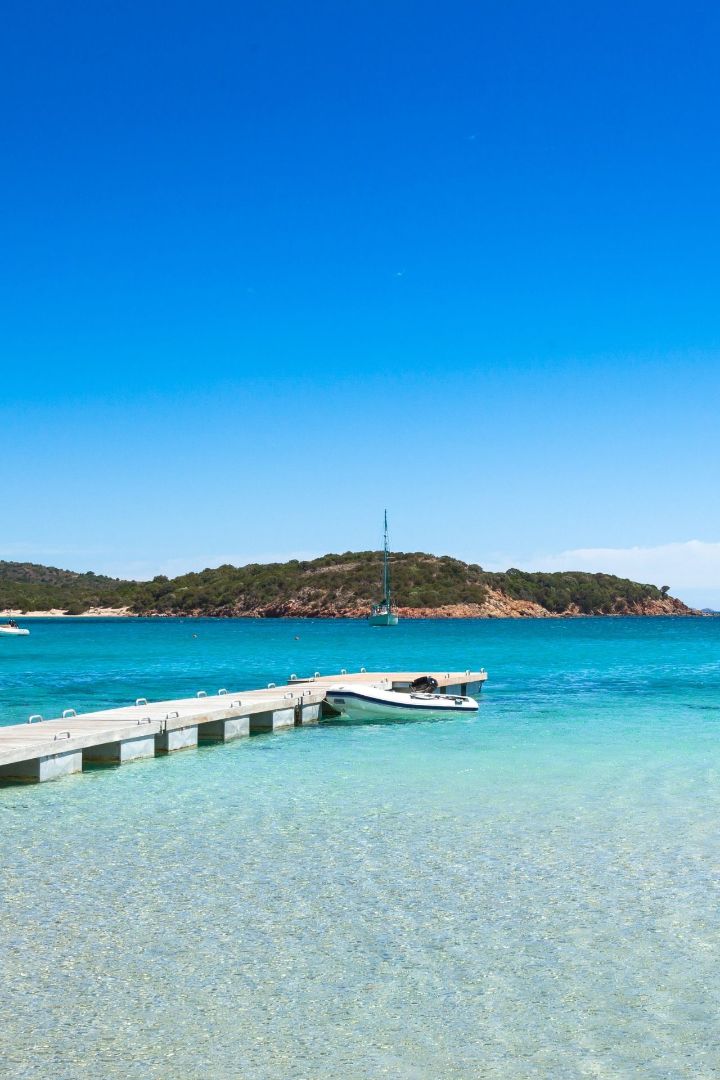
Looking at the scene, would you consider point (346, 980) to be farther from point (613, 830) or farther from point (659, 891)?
point (613, 830)

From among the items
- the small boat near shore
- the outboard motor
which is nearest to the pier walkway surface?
the small boat near shore

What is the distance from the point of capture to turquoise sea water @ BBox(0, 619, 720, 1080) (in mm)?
7363

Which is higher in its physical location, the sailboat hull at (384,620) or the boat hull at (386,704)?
the sailboat hull at (384,620)

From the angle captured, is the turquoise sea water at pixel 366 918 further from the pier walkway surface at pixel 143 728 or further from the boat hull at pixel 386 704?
the boat hull at pixel 386 704

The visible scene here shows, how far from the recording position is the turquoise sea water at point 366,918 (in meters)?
7.36

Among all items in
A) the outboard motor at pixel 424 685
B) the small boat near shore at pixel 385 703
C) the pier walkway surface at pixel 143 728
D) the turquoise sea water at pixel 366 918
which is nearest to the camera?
the turquoise sea water at pixel 366 918

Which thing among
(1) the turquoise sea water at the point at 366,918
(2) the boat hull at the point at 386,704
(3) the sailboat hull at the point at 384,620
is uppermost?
(3) the sailboat hull at the point at 384,620

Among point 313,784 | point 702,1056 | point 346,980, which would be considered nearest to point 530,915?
point 346,980

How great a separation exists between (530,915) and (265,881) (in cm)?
300

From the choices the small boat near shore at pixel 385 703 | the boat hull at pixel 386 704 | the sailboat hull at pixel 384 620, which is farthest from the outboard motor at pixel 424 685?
the sailboat hull at pixel 384 620

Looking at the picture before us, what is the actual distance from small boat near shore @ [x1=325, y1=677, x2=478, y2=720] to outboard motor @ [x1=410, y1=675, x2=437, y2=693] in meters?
2.34

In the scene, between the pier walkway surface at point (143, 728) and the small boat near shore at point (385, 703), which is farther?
the small boat near shore at point (385, 703)

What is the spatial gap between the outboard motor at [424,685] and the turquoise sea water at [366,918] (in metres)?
11.3

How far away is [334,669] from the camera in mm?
60406
